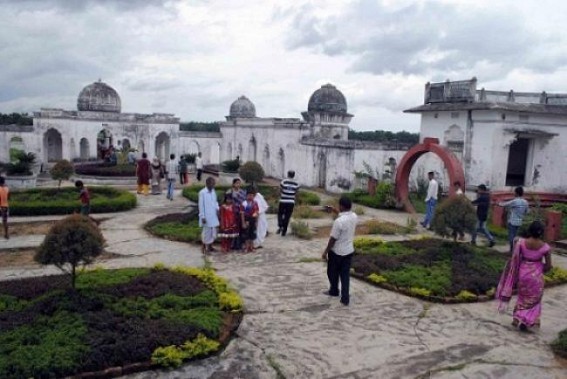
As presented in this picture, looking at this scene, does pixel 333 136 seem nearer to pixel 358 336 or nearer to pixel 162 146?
pixel 162 146

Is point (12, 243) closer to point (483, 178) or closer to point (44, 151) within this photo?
point (483, 178)

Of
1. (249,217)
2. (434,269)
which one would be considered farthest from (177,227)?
(434,269)

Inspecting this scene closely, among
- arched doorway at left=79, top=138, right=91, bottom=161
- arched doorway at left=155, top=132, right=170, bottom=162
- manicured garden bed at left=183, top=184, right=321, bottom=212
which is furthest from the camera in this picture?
arched doorway at left=155, top=132, right=170, bottom=162

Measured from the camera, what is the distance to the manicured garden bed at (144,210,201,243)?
38.6ft

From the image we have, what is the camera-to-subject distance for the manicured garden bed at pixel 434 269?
823cm

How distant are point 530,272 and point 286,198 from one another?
6193 millimetres

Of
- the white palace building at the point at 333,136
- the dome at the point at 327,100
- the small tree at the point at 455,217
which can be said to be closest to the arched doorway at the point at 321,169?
the white palace building at the point at 333,136

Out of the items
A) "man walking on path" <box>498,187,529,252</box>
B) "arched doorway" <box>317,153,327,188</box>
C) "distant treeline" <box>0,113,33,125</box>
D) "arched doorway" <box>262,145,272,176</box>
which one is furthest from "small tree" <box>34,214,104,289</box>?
"distant treeline" <box>0,113,33,125</box>

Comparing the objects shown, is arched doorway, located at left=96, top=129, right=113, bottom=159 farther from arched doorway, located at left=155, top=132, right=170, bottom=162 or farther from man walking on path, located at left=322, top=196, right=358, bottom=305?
man walking on path, located at left=322, top=196, right=358, bottom=305

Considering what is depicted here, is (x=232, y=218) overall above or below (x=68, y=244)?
below

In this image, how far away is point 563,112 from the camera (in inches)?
Result: 755

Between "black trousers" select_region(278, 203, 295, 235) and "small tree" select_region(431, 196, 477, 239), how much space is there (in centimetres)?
358

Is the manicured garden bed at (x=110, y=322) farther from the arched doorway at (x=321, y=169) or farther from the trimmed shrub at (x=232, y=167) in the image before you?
the trimmed shrub at (x=232, y=167)

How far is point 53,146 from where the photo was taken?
33.8m
